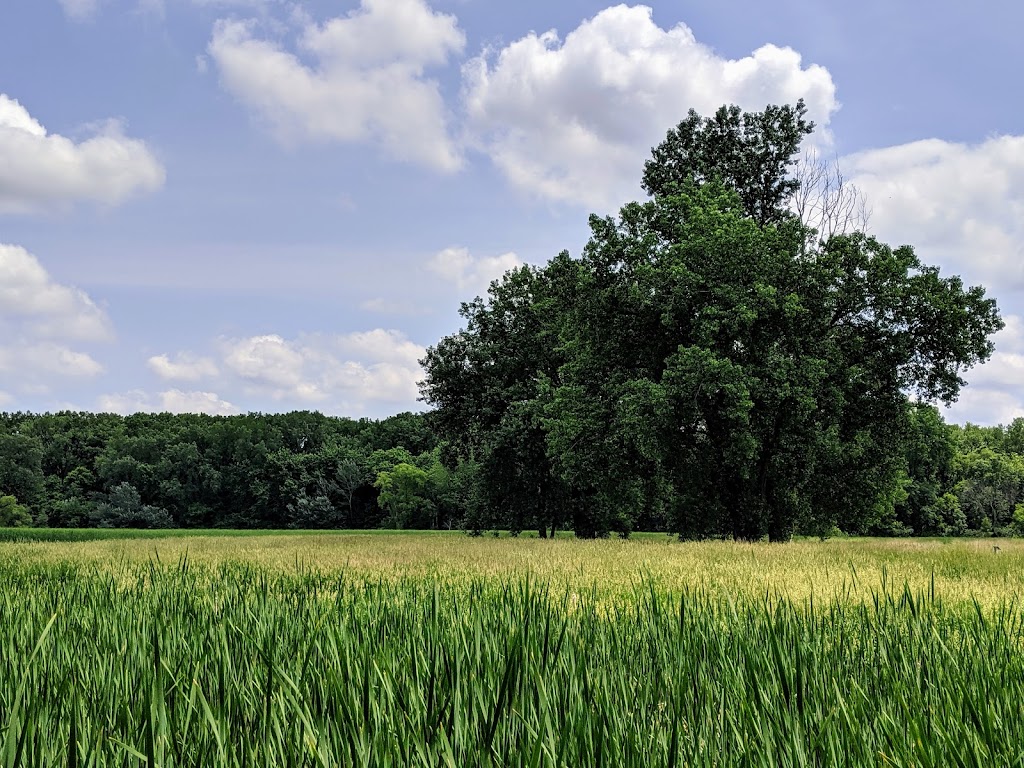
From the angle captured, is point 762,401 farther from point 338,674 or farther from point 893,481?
point 338,674

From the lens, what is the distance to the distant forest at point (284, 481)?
90250mm

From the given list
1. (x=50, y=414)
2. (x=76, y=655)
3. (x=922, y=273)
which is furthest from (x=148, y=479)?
(x=76, y=655)

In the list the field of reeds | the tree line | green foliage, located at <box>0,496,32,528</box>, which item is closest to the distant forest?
green foliage, located at <box>0,496,32,528</box>

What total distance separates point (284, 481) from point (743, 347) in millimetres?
83755

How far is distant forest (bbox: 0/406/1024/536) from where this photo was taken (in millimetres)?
90250

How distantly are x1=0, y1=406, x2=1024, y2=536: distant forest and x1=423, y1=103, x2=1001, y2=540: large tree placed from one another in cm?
4829

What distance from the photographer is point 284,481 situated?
99188 mm

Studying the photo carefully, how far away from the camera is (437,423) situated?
39656mm

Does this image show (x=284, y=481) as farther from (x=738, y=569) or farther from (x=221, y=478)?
(x=738, y=569)

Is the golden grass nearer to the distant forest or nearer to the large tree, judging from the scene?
the large tree

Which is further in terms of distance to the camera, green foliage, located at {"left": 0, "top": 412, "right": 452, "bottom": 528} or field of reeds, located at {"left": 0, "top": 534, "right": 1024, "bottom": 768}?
green foliage, located at {"left": 0, "top": 412, "right": 452, "bottom": 528}

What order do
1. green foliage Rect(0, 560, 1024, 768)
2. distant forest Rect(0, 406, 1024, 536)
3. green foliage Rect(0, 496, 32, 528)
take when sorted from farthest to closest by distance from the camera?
1. green foliage Rect(0, 496, 32, 528)
2. distant forest Rect(0, 406, 1024, 536)
3. green foliage Rect(0, 560, 1024, 768)

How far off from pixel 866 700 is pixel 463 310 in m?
38.7

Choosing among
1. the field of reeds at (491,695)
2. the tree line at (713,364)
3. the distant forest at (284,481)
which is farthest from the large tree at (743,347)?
the distant forest at (284,481)
